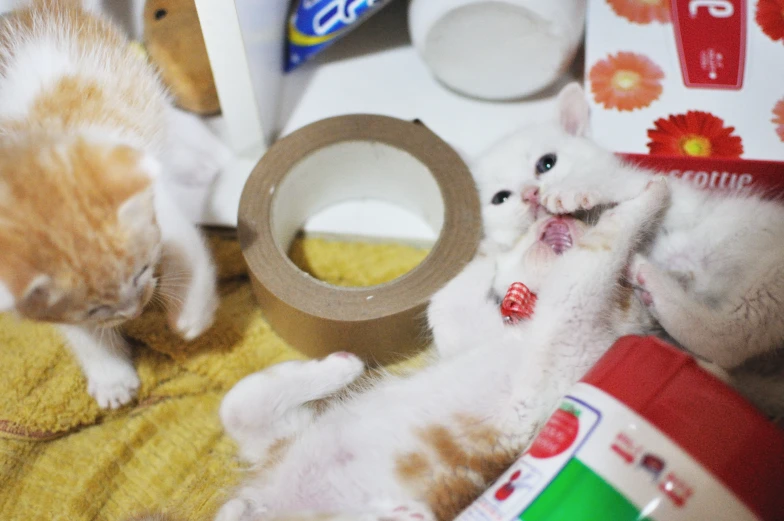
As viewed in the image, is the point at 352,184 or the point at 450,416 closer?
the point at 450,416

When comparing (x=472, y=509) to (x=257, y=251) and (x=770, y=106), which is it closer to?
(x=257, y=251)

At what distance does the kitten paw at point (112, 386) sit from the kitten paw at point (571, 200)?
833mm

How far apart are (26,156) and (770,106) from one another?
1182 millimetres

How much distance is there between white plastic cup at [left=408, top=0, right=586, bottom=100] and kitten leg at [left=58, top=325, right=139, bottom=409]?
83 cm

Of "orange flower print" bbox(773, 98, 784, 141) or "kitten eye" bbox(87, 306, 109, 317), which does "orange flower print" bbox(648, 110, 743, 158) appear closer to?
"orange flower print" bbox(773, 98, 784, 141)

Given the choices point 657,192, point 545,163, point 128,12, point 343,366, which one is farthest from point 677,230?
point 128,12

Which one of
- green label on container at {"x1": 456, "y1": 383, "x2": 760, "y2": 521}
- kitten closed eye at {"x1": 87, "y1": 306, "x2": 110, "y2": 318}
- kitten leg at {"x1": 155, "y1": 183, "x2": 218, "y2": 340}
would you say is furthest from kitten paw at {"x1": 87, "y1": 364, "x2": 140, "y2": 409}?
green label on container at {"x1": 456, "y1": 383, "x2": 760, "y2": 521}

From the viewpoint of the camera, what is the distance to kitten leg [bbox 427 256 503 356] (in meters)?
1.10

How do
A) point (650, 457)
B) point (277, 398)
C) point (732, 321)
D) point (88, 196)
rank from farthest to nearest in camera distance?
point (277, 398) → point (732, 321) → point (88, 196) → point (650, 457)

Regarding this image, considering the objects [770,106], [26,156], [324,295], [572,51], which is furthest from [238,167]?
[770,106]

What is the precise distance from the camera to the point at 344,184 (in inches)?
54.3

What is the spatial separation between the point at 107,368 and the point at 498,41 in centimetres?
96

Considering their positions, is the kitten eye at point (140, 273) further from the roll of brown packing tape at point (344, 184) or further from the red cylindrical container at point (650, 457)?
the red cylindrical container at point (650, 457)

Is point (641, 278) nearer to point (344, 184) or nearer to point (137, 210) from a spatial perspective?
point (344, 184)
